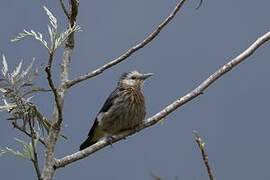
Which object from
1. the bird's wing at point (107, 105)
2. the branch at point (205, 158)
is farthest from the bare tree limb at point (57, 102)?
the bird's wing at point (107, 105)

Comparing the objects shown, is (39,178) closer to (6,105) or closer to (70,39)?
(6,105)

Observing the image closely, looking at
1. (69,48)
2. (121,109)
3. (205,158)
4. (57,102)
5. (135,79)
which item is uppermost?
(135,79)

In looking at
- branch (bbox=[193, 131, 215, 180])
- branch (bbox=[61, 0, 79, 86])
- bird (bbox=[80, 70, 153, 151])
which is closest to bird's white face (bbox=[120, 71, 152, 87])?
bird (bbox=[80, 70, 153, 151])

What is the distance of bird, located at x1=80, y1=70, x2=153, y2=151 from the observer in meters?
3.71

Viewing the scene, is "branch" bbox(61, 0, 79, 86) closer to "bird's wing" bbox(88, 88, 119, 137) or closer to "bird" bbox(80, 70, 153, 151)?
"bird" bbox(80, 70, 153, 151)

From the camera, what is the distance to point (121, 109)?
390 cm

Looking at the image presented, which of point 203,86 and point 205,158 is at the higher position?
point 203,86

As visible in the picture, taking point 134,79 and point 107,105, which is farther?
point 134,79

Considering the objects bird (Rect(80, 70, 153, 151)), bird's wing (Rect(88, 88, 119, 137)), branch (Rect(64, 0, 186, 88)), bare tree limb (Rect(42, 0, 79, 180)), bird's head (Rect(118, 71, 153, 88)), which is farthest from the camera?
bird's head (Rect(118, 71, 153, 88))

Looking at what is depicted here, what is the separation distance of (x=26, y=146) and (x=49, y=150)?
278 millimetres

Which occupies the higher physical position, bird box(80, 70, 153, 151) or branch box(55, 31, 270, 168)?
bird box(80, 70, 153, 151)

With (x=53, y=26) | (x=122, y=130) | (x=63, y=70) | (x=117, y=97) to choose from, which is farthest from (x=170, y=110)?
(x=117, y=97)

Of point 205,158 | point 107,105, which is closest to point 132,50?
point 205,158

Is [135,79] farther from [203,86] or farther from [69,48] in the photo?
[203,86]
